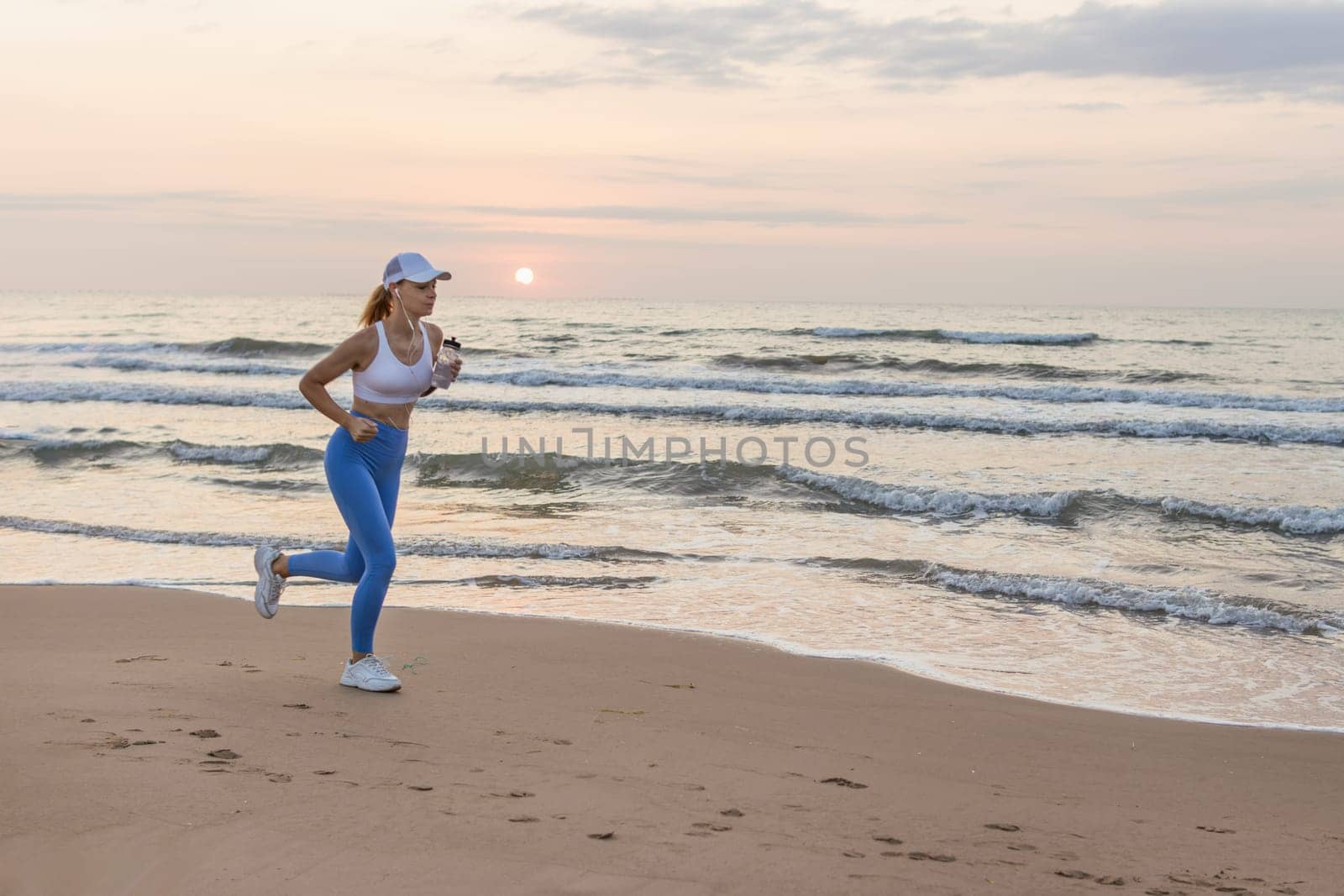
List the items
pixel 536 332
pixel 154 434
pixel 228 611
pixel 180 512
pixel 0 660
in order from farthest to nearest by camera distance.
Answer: pixel 536 332 → pixel 154 434 → pixel 180 512 → pixel 228 611 → pixel 0 660

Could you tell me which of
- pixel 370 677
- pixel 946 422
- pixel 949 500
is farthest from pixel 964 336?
pixel 370 677

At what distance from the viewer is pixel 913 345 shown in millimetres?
38094

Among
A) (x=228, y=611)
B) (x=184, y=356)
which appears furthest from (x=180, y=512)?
(x=184, y=356)

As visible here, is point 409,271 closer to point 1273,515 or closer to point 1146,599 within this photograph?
point 1146,599

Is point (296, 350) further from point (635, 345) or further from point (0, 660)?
point (0, 660)

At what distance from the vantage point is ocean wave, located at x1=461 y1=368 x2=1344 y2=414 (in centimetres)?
2408

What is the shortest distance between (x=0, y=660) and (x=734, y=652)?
3.67m

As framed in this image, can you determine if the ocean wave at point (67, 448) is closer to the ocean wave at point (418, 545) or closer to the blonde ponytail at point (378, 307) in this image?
the ocean wave at point (418, 545)

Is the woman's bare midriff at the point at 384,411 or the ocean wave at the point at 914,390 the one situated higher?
the woman's bare midriff at the point at 384,411

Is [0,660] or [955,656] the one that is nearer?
[0,660]

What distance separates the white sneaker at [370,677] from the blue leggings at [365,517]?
7 centimetres

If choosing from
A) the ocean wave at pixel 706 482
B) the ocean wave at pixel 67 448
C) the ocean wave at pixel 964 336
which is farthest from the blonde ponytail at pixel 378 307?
the ocean wave at pixel 964 336

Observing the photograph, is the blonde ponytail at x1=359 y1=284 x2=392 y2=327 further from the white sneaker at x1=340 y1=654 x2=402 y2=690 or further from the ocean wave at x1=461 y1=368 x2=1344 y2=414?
the ocean wave at x1=461 y1=368 x2=1344 y2=414

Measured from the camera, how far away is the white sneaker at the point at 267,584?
5344mm
